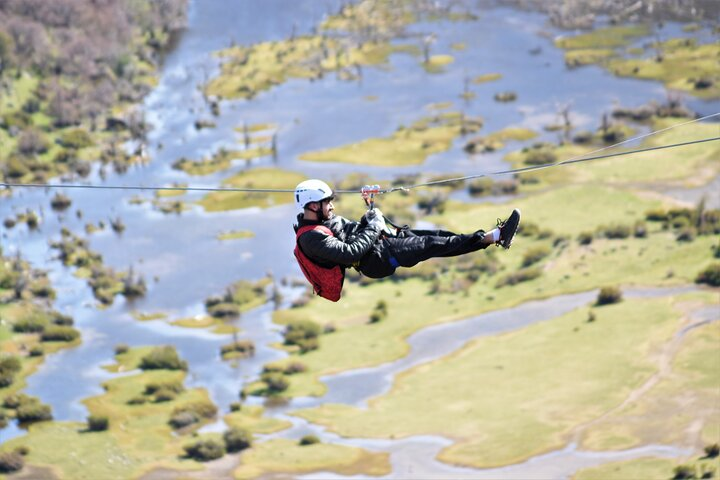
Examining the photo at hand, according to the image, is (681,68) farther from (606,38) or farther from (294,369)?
(294,369)

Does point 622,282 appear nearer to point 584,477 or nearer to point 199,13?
point 584,477

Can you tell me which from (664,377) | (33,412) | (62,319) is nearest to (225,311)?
(62,319)

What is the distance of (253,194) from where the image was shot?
118875 millimetres

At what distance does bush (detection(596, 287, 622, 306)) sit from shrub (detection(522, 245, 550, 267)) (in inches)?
319

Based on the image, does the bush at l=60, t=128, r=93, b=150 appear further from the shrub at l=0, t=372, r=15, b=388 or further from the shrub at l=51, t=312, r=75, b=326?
the shrub at l=0, t=372, r=15, b=388

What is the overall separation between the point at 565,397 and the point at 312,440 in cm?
1388

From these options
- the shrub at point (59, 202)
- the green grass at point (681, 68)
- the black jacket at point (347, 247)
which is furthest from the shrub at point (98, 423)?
the green grass at point (681, 68)

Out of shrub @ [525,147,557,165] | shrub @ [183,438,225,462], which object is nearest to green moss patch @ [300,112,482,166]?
shrub @ [525,147,557,165]

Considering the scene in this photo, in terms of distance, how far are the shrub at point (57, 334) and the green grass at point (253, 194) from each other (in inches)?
1003

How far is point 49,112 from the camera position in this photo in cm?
12788

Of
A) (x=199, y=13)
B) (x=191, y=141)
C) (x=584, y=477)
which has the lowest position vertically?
(x=584, y=477)

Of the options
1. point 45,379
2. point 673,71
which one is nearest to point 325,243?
point 45,379

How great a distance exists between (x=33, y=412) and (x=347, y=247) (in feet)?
186

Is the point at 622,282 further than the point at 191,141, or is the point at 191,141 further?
the point at 191,141
